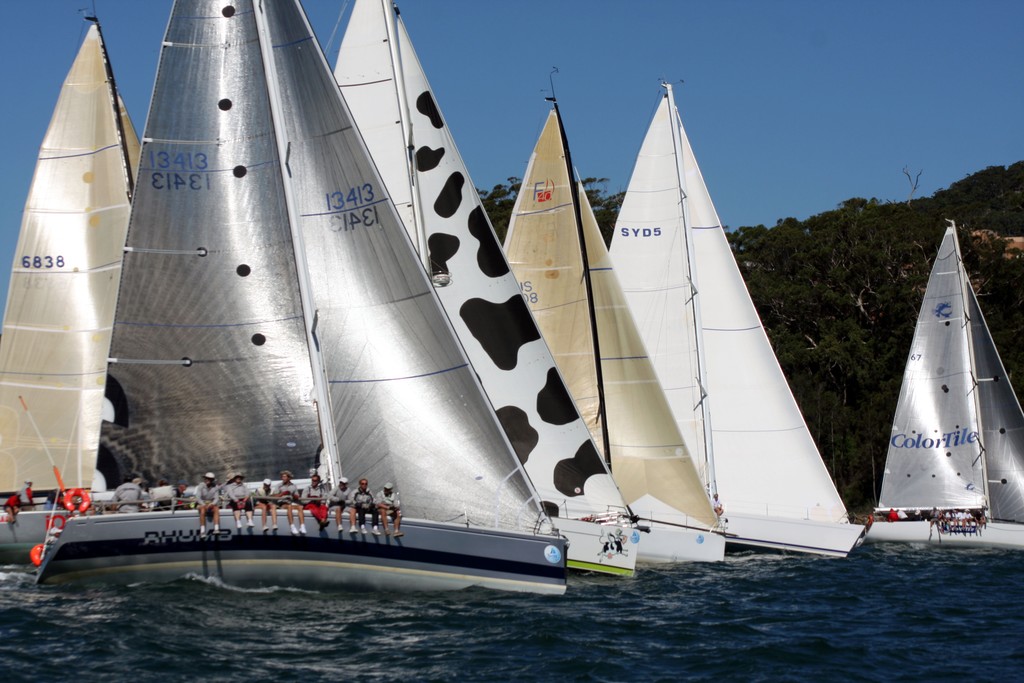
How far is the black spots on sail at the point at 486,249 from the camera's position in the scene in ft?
73.7

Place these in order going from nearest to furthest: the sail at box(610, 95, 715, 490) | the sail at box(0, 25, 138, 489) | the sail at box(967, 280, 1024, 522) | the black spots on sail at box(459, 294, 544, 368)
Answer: the black spots on sail at box(459, 294, 544, 368) < the sail at box(0, 25, 138, 489) < the sail at box(610, 95, 715, 490) < the sail at box(967, 280, 1024, 522)

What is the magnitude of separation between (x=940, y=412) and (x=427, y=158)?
16613mm

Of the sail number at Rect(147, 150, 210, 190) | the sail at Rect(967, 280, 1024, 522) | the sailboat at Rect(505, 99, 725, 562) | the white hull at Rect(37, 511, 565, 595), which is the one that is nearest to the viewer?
the white hull at Rect(37, 511, 565, 595)

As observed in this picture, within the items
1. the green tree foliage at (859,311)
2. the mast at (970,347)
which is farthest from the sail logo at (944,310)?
the green tree foliage at (859,311)

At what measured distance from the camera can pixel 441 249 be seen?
2278cm

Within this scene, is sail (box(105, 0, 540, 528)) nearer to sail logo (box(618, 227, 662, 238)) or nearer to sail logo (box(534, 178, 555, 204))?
sail logo (box(534, 178, 555, 204))

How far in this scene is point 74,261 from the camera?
26.5 metres

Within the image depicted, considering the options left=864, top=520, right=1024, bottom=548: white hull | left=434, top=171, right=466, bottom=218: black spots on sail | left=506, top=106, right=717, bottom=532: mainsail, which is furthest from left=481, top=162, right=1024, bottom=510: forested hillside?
left=434, top=171, right=466, bottom=218: black spots on sail

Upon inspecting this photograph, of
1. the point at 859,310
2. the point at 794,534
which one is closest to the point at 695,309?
the point at 794,534

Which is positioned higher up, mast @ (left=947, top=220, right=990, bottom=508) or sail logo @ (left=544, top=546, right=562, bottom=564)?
mast @ (left=947, top=220, right=990, bottom=508)

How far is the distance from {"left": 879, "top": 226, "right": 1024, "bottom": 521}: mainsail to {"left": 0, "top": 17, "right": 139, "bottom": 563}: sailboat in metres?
19.3

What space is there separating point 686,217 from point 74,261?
42.2 ft

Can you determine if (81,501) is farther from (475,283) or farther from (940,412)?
(940,412)

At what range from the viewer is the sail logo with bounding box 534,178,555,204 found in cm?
2619
